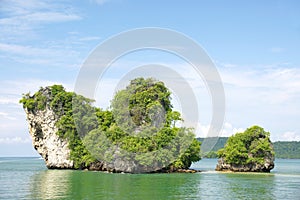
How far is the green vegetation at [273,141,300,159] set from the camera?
13820 cm

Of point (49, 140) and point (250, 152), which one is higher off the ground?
point (49, 140)

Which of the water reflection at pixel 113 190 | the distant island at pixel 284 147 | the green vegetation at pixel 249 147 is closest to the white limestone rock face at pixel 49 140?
the green vegetation at pixel 249 147

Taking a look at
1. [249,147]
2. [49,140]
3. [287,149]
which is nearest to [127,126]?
[49,140]

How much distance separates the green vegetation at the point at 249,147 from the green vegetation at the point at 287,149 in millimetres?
95357

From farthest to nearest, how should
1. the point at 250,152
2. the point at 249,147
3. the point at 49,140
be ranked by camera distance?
the point at 49,140, the point at 249,147, the point at 250,152

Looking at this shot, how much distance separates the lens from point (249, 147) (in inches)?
1807

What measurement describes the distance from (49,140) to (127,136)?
1307cm

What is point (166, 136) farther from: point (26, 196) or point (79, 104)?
point (26, 196)

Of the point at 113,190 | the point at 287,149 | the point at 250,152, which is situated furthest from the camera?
the point at 287,149

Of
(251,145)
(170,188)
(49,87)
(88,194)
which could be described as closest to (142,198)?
(88,194)

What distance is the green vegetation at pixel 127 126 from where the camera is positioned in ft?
134

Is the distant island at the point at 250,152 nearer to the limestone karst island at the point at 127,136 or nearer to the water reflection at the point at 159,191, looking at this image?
the limestone karst island at the point at 127,136

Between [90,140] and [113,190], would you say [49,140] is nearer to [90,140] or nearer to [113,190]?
[90,140]

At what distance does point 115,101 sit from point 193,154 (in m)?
9.97
